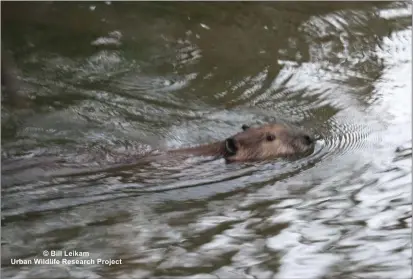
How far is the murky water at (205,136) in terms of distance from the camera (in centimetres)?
373

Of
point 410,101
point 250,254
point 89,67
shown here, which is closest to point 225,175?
point 250,254

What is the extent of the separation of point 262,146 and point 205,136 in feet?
2.26

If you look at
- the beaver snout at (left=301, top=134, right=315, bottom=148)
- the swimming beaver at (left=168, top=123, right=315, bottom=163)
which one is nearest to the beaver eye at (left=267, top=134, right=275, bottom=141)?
the swimming beaver at (left=168, top=123, right=315, bottom=163)

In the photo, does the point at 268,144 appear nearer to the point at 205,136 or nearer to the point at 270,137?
the point at 270,137

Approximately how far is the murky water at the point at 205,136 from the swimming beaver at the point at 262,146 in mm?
116

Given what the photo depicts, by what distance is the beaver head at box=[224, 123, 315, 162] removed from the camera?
5.26m

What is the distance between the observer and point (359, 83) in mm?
6508

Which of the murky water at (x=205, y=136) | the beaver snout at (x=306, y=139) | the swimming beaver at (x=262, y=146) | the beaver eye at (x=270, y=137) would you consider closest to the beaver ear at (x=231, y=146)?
the swimming beaver at (x=262, y=146)

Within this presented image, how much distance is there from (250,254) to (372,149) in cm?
187

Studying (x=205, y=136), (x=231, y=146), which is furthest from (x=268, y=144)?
(x=205, y=136)

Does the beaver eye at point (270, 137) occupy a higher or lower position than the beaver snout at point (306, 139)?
higher

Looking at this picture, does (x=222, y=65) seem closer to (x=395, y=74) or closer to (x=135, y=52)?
(x=135, y=52)

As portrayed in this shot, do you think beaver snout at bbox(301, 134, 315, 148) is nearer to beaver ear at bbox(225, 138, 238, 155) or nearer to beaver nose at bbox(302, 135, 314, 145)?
beaver nose at bbox(302, 135, 314, 145)

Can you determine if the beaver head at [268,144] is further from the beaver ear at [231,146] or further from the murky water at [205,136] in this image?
the murky water at [205,136]
